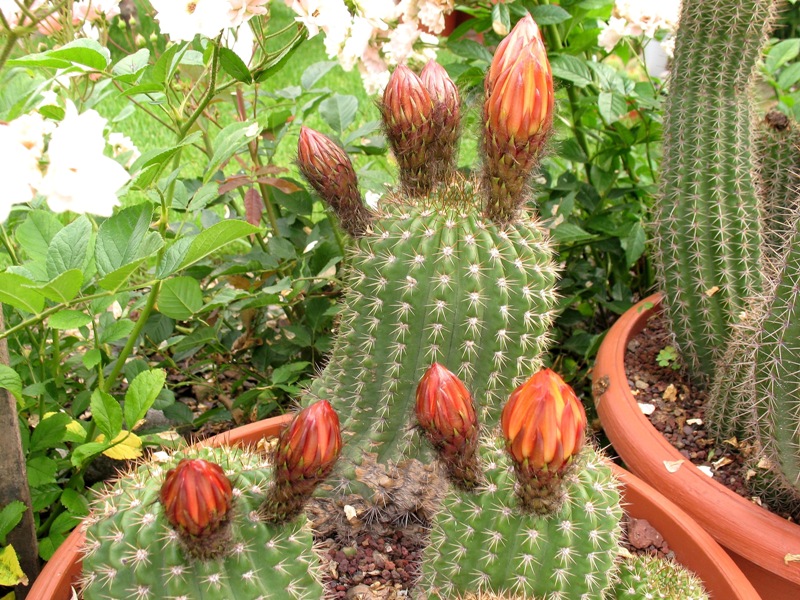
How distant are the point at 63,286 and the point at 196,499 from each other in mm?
278

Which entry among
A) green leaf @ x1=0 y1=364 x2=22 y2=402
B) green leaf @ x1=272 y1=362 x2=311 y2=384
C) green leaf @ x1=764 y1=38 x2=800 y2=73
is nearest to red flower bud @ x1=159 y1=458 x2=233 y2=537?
green leaf @ x1=0 y1=364 x2=22 y2=402

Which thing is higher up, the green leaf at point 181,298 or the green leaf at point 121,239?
the green leaf at point 121,239

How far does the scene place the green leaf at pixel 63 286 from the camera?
0.88 metres

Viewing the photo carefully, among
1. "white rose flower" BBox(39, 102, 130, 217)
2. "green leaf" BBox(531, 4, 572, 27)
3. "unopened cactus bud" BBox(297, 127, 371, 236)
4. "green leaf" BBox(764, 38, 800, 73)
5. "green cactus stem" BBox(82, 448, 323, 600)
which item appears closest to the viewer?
"white rose flower" BBox(39, 102, 130, 217)

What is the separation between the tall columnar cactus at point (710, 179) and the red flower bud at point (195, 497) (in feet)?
3.71

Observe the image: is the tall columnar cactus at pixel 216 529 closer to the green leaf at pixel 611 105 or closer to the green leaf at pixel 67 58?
the green leaf at pixel 67 58

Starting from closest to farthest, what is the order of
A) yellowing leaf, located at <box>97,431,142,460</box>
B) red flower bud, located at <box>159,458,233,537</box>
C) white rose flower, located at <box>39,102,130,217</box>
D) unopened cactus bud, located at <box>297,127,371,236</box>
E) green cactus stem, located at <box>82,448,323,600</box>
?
1. white rose flower, located at <box>39,102,130,217</box>
2. red flower bud, located at <box>159,458,233,537</box>
3. green cactus stem, located at <box>82,448,323,600</box>
4. unopened cactus bud, located at <box>297,127,371,236</box>
5. yellowing leaf, located at <box>97,431,142,460</box>

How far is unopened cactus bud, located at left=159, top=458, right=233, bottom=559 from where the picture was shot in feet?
2.72

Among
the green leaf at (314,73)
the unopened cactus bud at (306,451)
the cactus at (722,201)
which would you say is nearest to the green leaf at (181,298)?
the unopened cactus bud at (306,451)

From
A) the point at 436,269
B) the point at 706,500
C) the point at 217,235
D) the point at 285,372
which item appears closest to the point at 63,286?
the point at 217,235

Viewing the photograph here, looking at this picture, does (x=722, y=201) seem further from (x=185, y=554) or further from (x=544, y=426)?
(x=185, y=554)

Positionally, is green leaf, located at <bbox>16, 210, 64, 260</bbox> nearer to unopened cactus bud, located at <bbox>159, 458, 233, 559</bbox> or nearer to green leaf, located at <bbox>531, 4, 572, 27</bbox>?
unopened cactus bud, located at <bbox>159, 458, 233, 559</bbox>

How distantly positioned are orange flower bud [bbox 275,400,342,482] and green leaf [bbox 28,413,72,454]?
63cm

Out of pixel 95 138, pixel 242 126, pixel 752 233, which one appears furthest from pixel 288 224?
pixel 95 138
